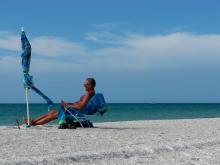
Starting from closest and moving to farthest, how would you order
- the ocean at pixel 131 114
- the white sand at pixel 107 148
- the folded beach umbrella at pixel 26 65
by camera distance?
the white sand at pixel 107 148 < the folded beach umbrella at pixel 26 65 < the ocean at pixel 131 114

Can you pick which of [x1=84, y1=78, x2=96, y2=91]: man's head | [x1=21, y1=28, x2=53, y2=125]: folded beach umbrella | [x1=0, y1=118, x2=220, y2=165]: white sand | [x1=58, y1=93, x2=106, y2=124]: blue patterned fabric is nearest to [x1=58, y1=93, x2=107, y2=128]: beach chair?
[x1=58, y1=93, x2=106, y2=124]: blue patterned fabric

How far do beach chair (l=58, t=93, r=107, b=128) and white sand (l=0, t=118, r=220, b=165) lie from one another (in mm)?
905

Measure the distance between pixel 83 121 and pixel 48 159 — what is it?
4503 millimetres

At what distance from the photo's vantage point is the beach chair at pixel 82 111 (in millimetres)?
10383

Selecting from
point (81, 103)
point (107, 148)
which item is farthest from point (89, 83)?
point (107, 148)

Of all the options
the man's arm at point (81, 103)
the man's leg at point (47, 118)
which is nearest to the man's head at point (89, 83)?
the man's arm at point (81, 103)

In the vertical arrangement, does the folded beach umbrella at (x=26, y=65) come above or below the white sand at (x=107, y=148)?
above

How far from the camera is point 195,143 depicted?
817cm

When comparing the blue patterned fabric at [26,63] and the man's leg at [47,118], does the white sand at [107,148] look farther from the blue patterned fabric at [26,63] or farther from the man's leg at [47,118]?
the blue patterned fabric at [26,63]

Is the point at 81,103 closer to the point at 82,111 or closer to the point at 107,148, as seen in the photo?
the point at 82,111

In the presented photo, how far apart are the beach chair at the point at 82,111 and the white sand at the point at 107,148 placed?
90 cm

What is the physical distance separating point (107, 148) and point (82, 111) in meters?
3.06

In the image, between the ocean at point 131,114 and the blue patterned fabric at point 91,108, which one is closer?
the blue patterned fabric at point 91,108

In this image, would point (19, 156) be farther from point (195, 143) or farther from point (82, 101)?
point (82, 101)
